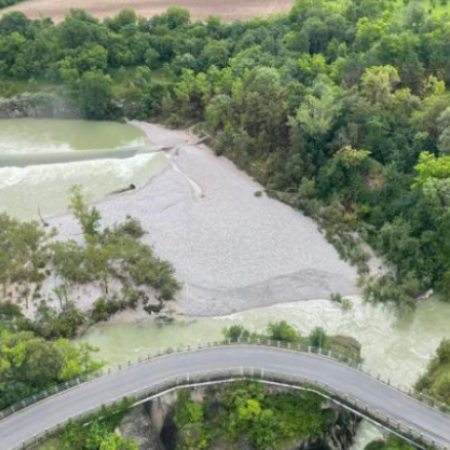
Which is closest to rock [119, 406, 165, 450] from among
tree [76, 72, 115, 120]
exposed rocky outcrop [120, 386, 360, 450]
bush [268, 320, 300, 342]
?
exposed rocky outcrop [120, 386, 360, 450]

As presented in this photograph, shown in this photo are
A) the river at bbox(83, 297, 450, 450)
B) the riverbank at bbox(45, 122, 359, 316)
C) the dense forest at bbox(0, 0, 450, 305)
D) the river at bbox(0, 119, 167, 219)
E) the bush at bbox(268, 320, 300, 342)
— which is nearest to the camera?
the bush at bbox(268, 320, 300, 342)

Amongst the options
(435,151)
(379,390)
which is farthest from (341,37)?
(379,390)

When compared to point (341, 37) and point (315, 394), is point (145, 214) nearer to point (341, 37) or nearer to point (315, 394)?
point (315, 394)

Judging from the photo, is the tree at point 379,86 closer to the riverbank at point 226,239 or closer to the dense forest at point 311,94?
the dense forest at point 311,94

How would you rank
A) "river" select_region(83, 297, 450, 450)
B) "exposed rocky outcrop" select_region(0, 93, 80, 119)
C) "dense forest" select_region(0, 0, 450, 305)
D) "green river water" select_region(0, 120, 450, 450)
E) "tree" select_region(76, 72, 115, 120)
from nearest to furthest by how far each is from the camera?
"green river water" select_region(0, 120, 450, 450) < "river" select_region(83, 297, 450, 450) < "dense forest" select_region(0, 0, 450, 305) < "tree" select_region(76, 72, 115, 120) < "exposed rocky outcrop" select_region(0, 93, 80, 119)

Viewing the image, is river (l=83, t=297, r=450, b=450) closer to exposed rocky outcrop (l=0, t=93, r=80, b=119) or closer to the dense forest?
the dense forest

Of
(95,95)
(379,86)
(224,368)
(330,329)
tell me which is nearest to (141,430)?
(224,368)

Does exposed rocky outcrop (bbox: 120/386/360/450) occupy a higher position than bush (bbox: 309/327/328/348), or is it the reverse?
bush (bbox: 309/327/328/348)
